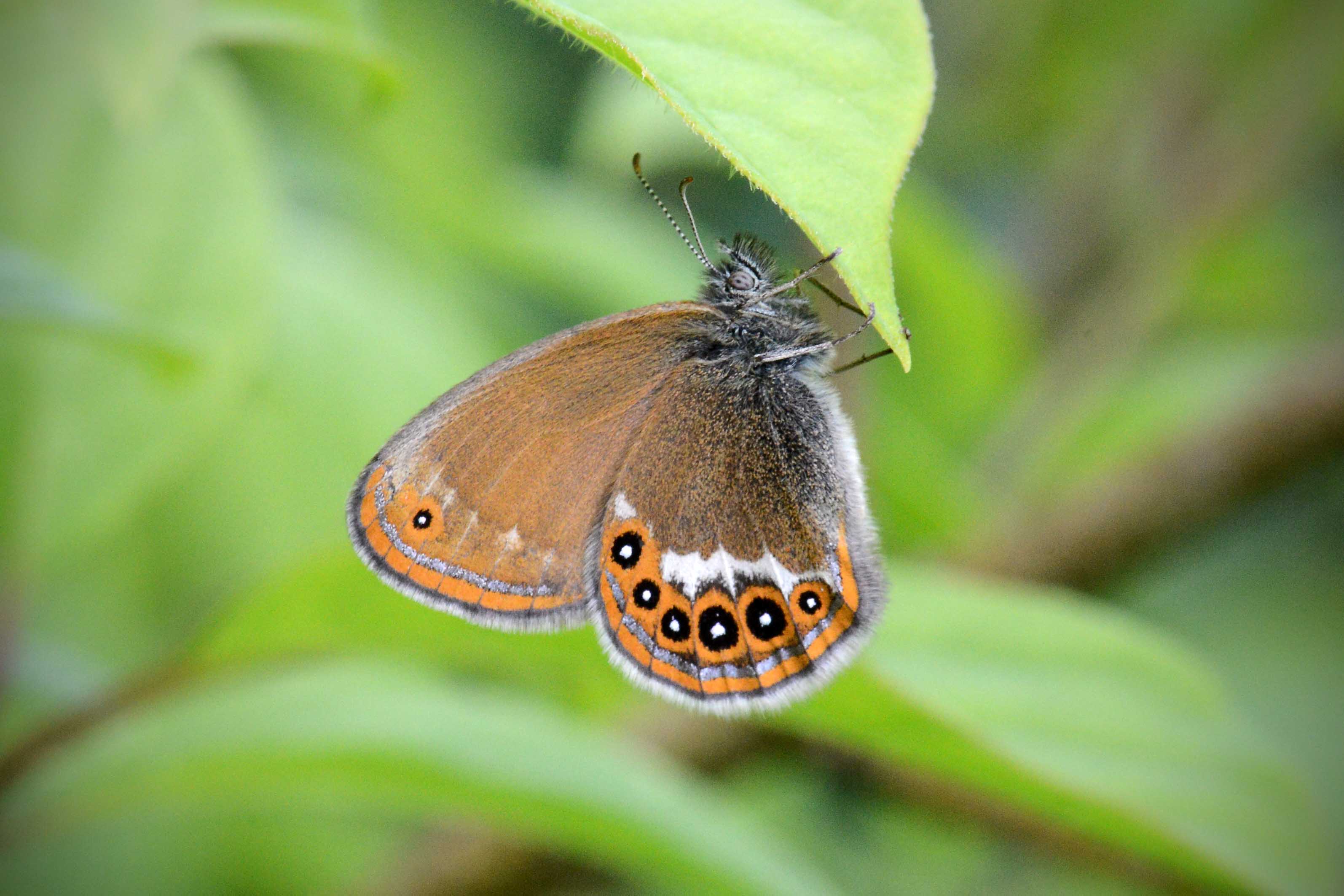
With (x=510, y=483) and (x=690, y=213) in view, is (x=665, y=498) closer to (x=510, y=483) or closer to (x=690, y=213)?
(x=510, y=483)

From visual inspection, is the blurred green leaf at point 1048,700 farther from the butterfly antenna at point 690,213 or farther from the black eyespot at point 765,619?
the butterfly antenna at point 690,213

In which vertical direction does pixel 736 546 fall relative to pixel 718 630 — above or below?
above

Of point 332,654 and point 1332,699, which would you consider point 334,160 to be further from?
point 1332,699

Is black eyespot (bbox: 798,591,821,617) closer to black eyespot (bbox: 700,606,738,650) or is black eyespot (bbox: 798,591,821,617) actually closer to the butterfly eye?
black eyespot (bbox: 700,606,738,650)

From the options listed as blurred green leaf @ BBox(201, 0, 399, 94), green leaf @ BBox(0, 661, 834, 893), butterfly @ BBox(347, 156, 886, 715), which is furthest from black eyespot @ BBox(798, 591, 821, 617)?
blurred green leaf @ BBox(201, 0, 399, 94)

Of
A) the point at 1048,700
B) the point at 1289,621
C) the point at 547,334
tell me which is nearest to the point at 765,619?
the point at 1048,700

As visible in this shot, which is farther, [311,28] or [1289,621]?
[1289,621]
